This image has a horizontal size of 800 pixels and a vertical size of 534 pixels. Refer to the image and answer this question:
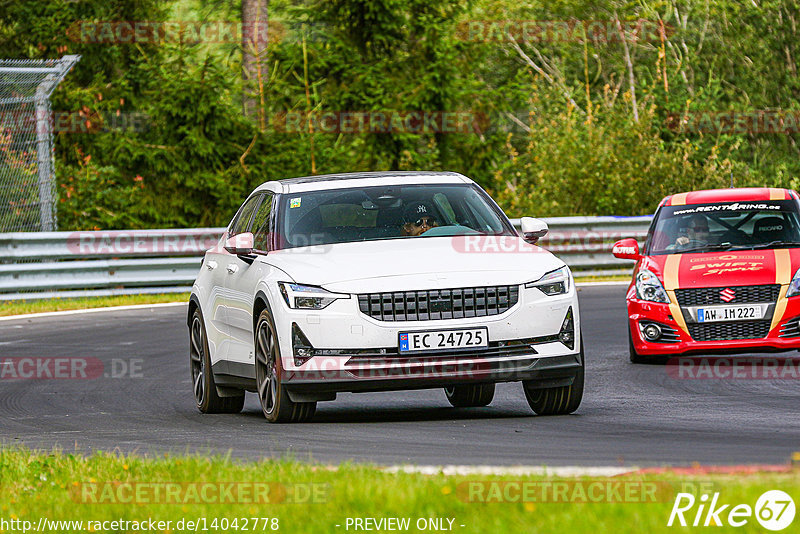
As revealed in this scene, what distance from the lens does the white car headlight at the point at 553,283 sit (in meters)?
9.46

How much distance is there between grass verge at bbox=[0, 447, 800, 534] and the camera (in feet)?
18.1

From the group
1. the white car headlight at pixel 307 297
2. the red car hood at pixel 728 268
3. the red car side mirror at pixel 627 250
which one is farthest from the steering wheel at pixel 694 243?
the white car headlight at pixel 307 297

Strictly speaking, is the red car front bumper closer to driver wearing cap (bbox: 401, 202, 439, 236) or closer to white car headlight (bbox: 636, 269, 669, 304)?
white car headlight (bbox: 636, 269, 669, 304)

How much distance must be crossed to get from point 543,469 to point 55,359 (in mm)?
9387

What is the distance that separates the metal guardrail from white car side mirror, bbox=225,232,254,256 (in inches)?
459

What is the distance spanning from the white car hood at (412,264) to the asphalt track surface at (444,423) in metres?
0.92

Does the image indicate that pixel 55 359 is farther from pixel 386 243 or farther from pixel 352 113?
pixel 352 113

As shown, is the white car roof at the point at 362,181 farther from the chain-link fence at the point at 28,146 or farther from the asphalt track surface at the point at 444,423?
the chain-link fence at the point at 28,146

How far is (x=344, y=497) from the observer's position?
241 inches

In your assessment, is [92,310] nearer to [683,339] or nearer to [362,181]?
[683,339]

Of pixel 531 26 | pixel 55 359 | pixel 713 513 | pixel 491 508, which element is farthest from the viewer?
pixel 531 26

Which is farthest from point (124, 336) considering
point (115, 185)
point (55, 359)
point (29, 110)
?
point (115, 185)

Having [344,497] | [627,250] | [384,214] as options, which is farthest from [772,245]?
[344,497]

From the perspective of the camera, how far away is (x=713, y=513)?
5.33 metres
